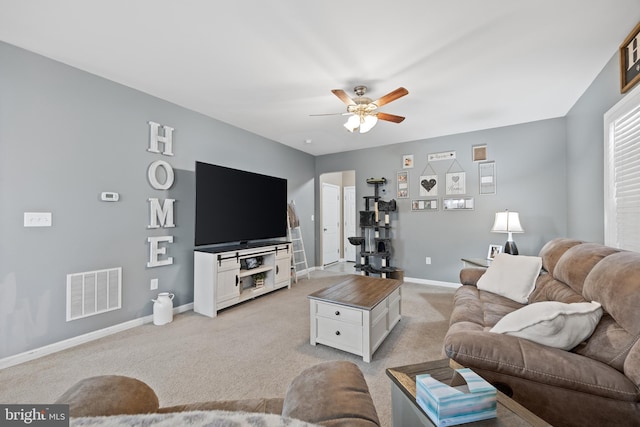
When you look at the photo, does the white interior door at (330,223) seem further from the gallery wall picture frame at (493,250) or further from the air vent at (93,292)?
the air vent at (93,292)

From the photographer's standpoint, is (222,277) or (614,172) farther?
(222,277)

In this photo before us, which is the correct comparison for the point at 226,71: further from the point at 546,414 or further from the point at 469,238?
the point at 469,238

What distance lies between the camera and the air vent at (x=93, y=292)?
2400mm

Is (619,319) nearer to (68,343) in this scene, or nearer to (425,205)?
(425,205)

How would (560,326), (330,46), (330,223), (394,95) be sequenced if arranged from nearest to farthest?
(560,326) → (330,46) → (394,95) → (330,223)

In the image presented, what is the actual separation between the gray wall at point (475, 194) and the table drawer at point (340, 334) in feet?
9.42

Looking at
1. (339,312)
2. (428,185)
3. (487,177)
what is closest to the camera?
(339,312)

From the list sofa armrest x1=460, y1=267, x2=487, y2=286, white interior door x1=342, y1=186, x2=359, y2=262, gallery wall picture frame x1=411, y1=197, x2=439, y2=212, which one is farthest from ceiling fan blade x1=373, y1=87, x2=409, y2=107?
white interior door x1=342, y1=186, x2=359, y2=262

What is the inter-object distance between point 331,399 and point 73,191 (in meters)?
2.95

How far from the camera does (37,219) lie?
2221mm

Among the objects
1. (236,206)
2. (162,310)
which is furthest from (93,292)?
(236,206)

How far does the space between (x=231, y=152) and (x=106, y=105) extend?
1.56 m

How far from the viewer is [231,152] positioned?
396 centimetres

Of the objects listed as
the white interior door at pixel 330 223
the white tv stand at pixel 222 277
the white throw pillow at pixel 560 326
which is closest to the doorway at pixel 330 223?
the white interior door at pixel 330 223
